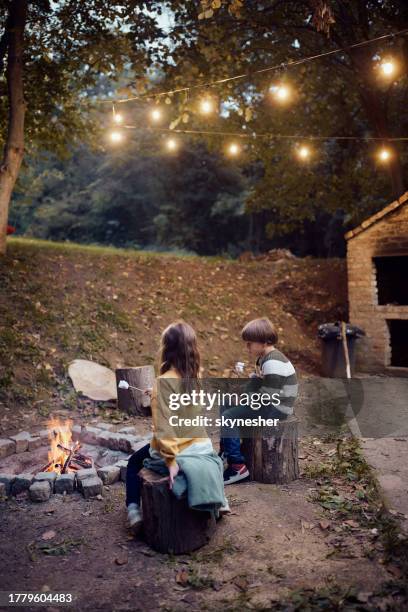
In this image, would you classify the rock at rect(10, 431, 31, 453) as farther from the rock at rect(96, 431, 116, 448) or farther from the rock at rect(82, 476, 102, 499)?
the rock at rect(82, 476, 102, 499)

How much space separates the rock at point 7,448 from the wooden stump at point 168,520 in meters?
2.47

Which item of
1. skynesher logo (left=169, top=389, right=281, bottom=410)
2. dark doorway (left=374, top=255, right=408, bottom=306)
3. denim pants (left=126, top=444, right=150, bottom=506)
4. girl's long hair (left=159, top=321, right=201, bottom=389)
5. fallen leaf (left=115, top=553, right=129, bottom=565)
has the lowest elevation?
fallen leaf (left=115, top=553, right=129, bottom=565)

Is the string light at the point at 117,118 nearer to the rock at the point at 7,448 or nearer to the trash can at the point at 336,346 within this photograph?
the trash can at the point at 336,346

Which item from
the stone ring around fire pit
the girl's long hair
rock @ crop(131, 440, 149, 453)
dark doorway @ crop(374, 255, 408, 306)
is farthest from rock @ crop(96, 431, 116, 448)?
dark doorway @ crop(374, 255, 408, 306)

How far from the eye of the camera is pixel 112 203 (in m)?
26.2

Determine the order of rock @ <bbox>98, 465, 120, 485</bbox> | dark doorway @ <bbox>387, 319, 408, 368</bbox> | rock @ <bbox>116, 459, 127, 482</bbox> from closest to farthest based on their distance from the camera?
rock @ <bbox>98, 465, 120, 485</bbox>
rock @ <bbox>116, 459, 127, 482</bbox>
dark doorway @ <bbox>387, 319, 408, 368</bbox>

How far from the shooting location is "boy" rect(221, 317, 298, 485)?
4.40 m

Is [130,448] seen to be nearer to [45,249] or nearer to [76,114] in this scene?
[45,249]

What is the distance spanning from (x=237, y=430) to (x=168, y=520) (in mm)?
1312

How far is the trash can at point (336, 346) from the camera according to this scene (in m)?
9.49

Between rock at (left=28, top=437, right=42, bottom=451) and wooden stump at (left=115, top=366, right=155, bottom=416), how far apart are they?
164 centimetres

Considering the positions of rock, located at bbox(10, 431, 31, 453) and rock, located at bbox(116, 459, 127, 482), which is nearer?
rock, located at bbox(116, 459, 127, 482)

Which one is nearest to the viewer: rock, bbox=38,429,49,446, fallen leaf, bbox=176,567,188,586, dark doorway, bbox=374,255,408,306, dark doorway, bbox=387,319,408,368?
fallen leaf, bbox=176,567,188,586

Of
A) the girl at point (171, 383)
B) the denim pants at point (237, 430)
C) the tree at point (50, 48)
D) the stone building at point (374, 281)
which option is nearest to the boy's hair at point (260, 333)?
the denim pants at point (237, 430)
